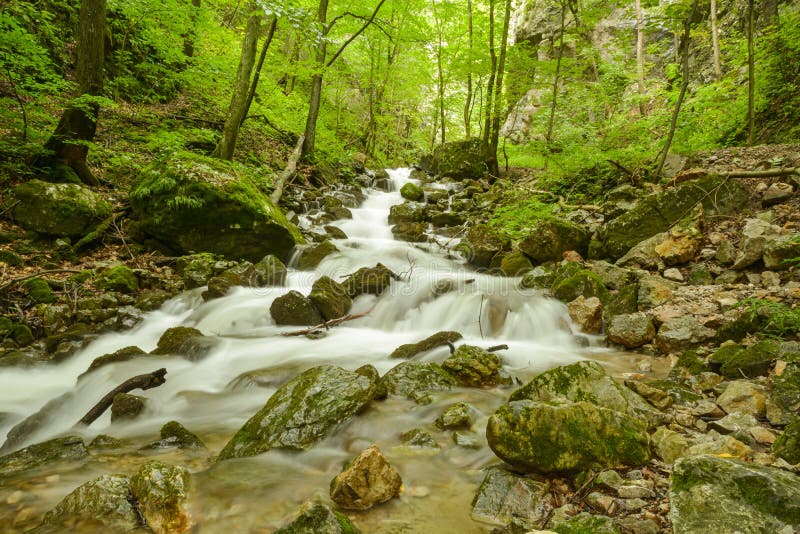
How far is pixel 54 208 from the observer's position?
6527 millimetres

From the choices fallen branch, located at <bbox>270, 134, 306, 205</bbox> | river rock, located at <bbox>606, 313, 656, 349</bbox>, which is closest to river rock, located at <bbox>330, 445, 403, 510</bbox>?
river rock, located at <bbox>606, 313, 656, 349</bbox>

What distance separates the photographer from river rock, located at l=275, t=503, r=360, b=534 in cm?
185

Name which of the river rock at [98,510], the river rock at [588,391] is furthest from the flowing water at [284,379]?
the river rock at [588,391]

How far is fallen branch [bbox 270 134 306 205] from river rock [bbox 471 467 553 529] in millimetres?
8801

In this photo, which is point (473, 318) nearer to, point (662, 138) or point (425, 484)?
point (425, 484)

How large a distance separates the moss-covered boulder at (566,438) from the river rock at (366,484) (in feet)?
2.20

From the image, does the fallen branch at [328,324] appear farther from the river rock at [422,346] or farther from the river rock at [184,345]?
the river rock at [422,346]

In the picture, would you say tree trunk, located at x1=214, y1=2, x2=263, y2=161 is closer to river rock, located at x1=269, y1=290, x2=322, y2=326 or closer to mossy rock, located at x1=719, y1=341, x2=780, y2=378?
river rock, located at x1=269, y1=290, x2=322, y2=326

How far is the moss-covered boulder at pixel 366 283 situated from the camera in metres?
7.20

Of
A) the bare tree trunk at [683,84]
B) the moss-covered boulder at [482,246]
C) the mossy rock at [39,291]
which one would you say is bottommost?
the mossy rock at [39,291]

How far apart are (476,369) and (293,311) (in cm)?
327

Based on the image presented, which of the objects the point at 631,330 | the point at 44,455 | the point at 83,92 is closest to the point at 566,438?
the point at 631,330

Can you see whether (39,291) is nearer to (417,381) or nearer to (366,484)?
(417,381)

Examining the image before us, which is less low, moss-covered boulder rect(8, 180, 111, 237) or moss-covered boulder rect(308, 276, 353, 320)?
moss-covered boulder rect(8, 180, 111, 237)
